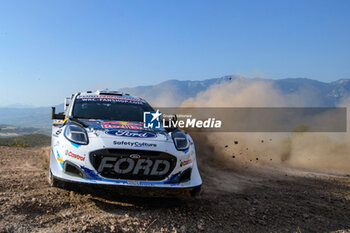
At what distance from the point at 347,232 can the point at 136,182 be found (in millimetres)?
2765

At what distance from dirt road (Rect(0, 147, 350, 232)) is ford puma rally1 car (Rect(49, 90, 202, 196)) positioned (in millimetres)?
318

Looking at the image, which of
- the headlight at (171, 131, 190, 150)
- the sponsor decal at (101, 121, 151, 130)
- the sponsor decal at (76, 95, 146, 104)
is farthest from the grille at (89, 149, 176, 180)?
the sponsor decal at (76, 95, 146, 104)

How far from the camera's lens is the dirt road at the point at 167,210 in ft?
11.5

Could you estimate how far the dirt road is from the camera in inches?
137

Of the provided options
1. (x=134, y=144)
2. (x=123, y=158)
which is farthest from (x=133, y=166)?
(x=134, y=144)

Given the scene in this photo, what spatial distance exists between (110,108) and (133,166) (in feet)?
6.64

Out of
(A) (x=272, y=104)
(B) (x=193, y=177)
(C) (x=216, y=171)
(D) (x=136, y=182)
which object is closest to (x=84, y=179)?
(D) (x=136, y=182)

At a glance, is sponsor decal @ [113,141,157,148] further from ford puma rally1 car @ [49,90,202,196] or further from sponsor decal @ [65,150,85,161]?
sponsor decal @ [65,150,85,161]

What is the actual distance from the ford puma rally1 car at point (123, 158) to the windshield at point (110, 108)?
0.67 meters

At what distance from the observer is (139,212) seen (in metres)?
3.96

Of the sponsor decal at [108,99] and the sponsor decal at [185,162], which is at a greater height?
the sponsor decal at [108,99]

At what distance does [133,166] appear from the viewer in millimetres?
3889

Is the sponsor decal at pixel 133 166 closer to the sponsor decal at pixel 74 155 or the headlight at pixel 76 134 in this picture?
the sponsor decal at pixel 74 155

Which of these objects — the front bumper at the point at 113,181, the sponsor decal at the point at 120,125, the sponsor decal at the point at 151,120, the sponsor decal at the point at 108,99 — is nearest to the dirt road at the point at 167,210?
the front bumper at the point at 113,181
